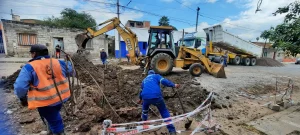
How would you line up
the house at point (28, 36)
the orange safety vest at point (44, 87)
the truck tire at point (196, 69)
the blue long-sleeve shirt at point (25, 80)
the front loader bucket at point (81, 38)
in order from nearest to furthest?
the blue long-sleeve shirt at point (25, 80) → the orange safety vest at point (44, 87) → the front loader bucket at point (81, 38) → the truck tire at point (196, 69) → the house at point (28, 36)

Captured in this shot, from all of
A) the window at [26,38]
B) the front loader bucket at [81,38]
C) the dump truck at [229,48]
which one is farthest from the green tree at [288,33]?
the window at [26,38]

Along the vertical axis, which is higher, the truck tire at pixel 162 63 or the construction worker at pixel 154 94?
the truck tire at pixel 162 63

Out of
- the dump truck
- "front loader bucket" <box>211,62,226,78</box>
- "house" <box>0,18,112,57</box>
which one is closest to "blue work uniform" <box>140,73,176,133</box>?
"front loader bucket" <box>211,62,226,78</box>

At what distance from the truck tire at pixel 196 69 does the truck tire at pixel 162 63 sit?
1.05 meters

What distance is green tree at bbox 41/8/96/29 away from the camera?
24.0 metres

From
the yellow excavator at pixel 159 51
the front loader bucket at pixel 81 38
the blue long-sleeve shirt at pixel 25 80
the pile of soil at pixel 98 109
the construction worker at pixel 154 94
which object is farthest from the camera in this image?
the yellow excavator at pixel 159 51

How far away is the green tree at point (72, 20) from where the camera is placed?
23962mm

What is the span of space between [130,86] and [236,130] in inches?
140

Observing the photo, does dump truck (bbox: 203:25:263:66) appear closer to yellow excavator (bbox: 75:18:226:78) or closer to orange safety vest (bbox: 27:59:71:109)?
yellow excavator (bbox: 75:18:226:78)

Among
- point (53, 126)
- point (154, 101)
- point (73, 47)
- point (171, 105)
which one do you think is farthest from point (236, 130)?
point (73, 47)

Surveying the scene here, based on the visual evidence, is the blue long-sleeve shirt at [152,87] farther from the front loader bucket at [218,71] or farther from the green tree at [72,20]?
the green tree at [72,20]

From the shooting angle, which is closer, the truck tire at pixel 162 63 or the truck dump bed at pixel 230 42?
the truck tire at pixel 162 63

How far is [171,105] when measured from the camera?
4.17 metres

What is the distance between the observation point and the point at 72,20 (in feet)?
81.9
